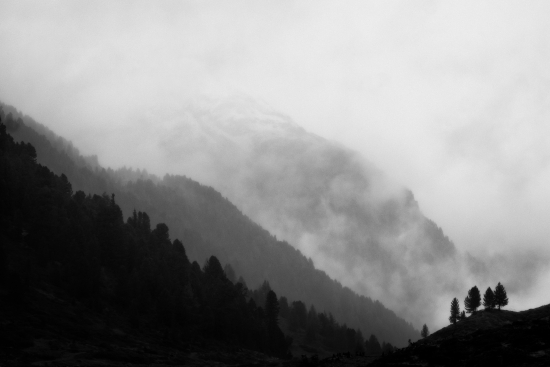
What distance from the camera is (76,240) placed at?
121750 millimetres

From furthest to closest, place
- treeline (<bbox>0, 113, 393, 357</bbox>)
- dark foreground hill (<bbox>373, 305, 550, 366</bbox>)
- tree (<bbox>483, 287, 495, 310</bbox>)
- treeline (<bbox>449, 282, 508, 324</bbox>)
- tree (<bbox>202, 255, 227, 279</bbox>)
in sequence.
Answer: tree (<bbox>202, 255, 227, 279</bbox>), tree (<bbox>483, 287, 495, 310</bbox>), treeline (<bbox>449, 282, 508, 324</bbox>), treeline (<bbox>0, 113, 393, 357</bbox>), dark foreground hill (<bbox>373, 305, 550, 366</bbox>)

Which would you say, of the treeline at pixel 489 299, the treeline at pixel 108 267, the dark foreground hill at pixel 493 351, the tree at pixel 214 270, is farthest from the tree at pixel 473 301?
the tree at pixel 214 270

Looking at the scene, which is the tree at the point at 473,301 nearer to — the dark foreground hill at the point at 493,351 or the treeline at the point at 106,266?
the dark foreground hill at the point at 493,351

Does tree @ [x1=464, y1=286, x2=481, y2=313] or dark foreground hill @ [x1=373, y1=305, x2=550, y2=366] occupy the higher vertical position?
tree @ [x1=464, y1=286, x2=481, y2=313]

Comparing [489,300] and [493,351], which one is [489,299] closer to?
[489,300]

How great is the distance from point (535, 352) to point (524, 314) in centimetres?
5502

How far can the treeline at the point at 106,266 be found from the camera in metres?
111

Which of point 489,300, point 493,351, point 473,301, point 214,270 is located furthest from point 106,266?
point 493,351

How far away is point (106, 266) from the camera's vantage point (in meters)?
132

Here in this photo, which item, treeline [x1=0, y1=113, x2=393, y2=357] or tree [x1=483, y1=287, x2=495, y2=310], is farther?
tree [x1=483, y1=287, x2=495, y2=310]

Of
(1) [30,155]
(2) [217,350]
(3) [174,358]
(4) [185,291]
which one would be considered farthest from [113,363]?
(1) [30,155]

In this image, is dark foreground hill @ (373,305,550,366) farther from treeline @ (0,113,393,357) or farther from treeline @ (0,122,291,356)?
treeline @ (0,122,291,356)

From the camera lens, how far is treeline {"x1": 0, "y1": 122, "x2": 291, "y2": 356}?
111312 mm

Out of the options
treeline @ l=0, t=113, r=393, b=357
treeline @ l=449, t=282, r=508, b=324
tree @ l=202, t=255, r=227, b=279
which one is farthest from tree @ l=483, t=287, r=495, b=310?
tree @ l=202, t=255, r=227, b=279
